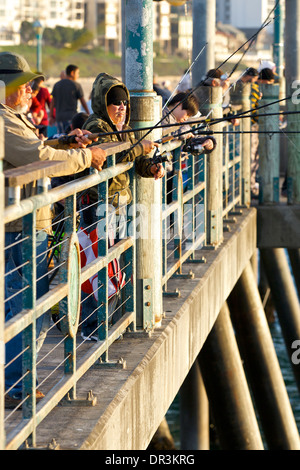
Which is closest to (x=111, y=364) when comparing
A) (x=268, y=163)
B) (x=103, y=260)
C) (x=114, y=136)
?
(x=103, y=260)

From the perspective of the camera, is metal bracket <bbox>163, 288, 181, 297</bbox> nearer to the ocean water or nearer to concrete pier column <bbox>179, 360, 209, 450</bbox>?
concrete pier column <bbox>179, 360, 209, 450</bbox>

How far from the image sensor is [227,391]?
997 cm

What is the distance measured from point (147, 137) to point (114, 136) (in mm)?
336

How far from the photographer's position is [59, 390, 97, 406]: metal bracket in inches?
176

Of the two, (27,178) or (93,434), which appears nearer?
(27,178)

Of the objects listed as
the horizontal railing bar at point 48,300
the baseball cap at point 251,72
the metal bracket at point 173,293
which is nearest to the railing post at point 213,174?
the metal bracket at point 173,293

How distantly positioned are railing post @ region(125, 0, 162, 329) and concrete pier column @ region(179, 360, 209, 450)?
21.5 ft

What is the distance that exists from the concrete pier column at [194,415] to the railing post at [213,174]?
148 inches

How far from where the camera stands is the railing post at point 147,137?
18.6 feet

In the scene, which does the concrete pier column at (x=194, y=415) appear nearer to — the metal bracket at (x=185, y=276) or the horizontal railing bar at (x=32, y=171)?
the metal bracket at (x=185, y=276)

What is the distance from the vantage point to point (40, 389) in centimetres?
465

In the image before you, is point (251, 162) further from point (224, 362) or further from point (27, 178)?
point (27, 178)
